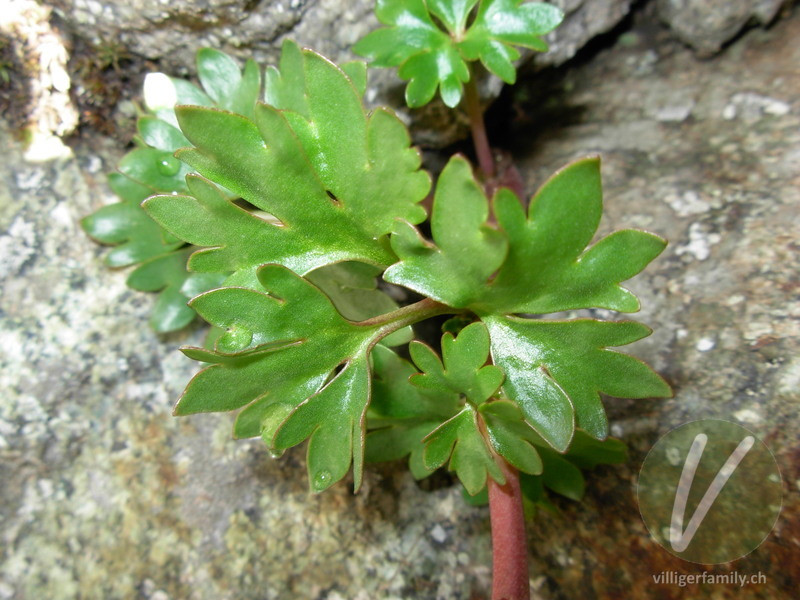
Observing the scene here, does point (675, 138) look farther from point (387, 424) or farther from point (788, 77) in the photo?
point (387, 424)

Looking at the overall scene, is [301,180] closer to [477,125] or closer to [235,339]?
[235,339]

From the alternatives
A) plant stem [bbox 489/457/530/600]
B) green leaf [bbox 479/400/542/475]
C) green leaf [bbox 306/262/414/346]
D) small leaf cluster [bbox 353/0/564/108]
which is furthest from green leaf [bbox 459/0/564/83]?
→ plant stem [bbox 489/457/530/600]

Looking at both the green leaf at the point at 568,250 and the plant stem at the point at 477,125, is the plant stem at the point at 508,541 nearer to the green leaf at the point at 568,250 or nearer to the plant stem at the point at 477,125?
the green leaf at the point at 568,250

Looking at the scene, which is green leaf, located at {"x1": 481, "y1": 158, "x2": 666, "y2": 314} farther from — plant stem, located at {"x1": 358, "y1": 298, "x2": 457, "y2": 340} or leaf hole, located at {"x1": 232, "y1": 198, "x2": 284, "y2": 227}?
leaf hole, located at {"x1": 232, "y1": 198, "x2": 284, "y2": 227}

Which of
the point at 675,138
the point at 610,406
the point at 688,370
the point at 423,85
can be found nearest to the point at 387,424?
the point at 610,406

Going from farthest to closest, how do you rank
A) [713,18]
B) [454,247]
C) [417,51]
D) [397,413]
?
[713,18]
[417,51]
[397,413]
[454,247]

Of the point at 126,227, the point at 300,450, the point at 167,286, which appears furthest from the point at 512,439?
the point at 126,227
